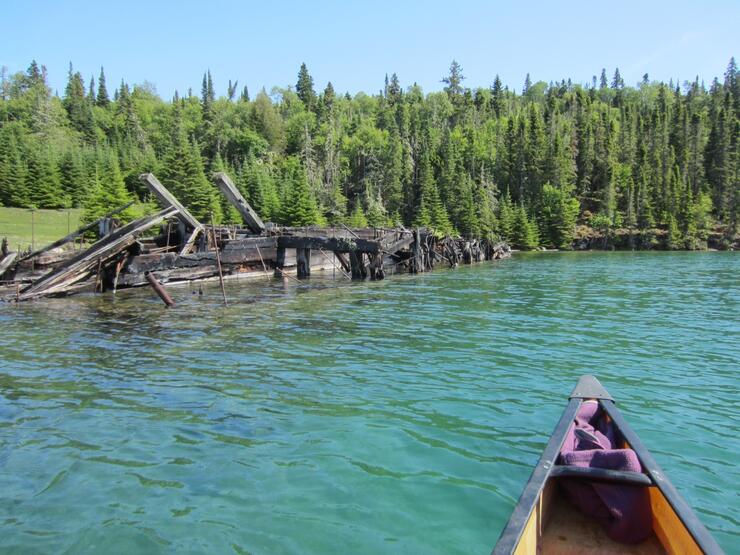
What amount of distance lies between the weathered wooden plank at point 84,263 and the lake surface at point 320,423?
16.5 ft

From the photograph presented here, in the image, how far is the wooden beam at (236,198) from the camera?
3062cm

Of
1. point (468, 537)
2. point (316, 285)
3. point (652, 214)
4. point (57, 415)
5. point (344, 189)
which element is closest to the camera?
point (468, 537)

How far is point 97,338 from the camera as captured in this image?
558 inches

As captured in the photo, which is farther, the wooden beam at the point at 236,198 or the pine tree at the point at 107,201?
the pine tree at the point at 107,201

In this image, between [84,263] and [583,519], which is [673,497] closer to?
[583,519]

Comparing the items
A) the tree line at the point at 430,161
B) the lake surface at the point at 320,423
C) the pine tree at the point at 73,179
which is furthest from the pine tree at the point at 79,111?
the lake surface at the point at 320,423

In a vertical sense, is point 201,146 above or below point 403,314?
above

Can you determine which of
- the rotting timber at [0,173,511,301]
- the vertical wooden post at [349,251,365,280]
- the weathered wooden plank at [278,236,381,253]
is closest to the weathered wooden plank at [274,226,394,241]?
the rotting timber at [0,173,511,301]

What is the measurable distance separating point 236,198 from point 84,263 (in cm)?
1059

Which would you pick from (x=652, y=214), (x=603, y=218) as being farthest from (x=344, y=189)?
(x=652, y=214)

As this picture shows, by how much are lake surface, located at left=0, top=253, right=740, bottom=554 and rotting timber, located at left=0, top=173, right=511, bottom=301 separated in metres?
6.23

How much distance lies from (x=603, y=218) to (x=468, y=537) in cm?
9998

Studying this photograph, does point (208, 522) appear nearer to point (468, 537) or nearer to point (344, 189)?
point (468, 537)

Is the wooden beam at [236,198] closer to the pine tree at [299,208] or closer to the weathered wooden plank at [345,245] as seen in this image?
the weathered wooden plank at [345,245]
